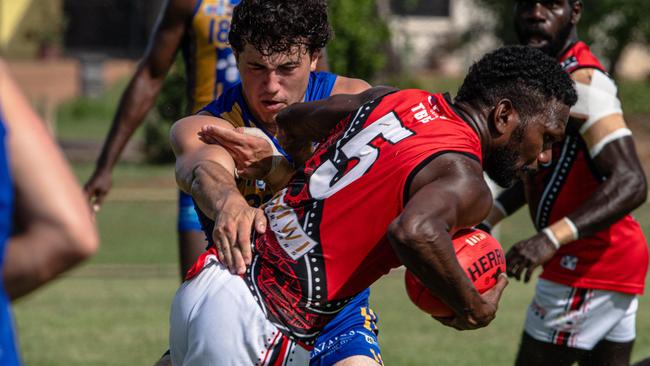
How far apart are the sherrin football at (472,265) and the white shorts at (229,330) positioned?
1.55 ft

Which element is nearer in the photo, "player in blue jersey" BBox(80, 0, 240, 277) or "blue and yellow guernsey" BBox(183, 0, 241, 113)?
"player in blue jersey" BBox(80, 0, 240, 277)

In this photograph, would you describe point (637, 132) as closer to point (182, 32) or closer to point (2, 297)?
point (182, 32)

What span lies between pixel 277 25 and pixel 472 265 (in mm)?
1316

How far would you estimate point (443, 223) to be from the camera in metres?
3.68

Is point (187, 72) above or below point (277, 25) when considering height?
below

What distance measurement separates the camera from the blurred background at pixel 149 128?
369 inches

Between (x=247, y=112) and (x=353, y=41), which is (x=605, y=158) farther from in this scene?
(x=353, y=41)

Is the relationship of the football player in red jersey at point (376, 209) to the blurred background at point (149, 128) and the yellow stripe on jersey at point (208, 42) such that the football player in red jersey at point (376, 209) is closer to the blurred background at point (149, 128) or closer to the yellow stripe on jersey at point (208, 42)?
the yellow stripe on jersey at point (208, 42)

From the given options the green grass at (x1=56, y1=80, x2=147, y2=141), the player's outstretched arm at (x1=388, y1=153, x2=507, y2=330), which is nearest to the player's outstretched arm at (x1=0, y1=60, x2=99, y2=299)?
the player's outstretched arm at (x1=388, y1=153, x2=507, y2=330)

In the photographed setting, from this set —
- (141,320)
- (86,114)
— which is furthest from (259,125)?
(86,114)

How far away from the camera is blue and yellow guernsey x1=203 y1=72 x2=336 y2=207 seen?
480cm

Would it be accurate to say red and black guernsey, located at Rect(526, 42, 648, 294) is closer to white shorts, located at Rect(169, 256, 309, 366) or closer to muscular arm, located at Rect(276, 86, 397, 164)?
muscular arm, located at Rect(276, 86, 397, 164)

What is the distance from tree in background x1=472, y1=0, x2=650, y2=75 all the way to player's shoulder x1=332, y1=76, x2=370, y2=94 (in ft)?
66.8

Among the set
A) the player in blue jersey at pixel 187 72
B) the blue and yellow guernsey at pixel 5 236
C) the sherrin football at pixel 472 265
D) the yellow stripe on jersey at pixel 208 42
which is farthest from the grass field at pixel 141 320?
the blue and yellow guernsey at pixel 5 236
